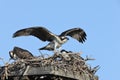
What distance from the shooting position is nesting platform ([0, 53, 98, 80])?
14.1m

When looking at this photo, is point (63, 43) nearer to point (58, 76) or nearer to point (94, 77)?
point (94, 77)

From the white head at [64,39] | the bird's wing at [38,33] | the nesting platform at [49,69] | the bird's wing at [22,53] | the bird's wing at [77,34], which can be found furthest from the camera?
the bird's wing at [77,34]

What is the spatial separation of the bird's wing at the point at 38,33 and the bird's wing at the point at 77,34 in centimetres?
61

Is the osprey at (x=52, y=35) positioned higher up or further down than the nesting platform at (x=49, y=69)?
higher up

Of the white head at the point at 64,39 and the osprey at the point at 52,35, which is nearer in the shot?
the osprey at the point at 52,35

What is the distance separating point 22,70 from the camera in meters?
14.4

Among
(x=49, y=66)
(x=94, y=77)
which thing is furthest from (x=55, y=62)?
(x=94, y=77)

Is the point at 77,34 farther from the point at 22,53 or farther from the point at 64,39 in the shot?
the point at 22,53

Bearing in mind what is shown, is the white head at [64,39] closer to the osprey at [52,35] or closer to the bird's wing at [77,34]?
the osprey at [52,35]

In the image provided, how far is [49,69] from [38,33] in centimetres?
344

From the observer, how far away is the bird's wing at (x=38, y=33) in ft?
54.4

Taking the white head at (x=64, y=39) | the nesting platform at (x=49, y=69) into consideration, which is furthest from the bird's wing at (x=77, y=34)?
the nesting platform at (x=49, y=69)

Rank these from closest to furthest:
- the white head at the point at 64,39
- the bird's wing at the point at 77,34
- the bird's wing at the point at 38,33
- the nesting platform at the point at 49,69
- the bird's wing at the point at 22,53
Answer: the nesting platform at the point at 49,69 → the bird's wing at the point at 22,53 → the bird's wing at the point at 38,33 → the white head at the point at 64,39 → the bird's wing at the point at 77,34

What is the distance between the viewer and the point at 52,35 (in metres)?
17.5
